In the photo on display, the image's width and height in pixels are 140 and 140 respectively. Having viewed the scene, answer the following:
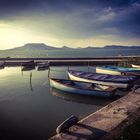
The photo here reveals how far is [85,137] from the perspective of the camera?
13430 mm

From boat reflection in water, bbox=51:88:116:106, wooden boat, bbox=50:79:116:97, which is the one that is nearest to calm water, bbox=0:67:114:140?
boat reflection in water, bbox=51:88:116:106

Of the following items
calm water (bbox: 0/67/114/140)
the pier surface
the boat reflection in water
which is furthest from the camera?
the boat reflection in water

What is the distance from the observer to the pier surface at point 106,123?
13562 mm

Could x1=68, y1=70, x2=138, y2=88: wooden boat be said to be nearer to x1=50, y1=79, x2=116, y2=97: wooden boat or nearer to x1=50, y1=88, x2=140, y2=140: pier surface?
x1=50, y1=79, x2=116, y2=97: wooden boat

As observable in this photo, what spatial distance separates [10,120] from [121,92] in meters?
14.7

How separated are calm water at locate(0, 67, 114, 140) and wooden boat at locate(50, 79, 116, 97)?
0.71 meters

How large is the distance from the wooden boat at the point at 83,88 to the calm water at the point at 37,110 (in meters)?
0.71

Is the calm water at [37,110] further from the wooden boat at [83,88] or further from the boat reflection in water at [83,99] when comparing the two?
the wooden boat at [83,88]

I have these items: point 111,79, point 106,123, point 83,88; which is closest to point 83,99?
point 83,88

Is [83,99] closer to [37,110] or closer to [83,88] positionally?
[83,88]

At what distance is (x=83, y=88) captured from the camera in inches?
1057

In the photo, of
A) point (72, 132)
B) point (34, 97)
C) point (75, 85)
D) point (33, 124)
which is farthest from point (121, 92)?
point (72, 132)

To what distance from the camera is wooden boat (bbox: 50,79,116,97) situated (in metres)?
25.3

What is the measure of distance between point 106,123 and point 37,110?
9969 mm
